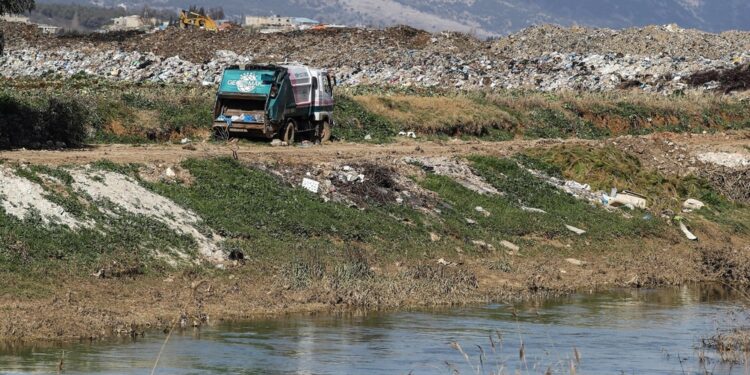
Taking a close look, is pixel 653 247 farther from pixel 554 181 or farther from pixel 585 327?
pixel 585 327

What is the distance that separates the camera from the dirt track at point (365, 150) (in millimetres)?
28312

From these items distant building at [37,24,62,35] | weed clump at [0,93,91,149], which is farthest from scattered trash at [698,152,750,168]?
distant building at [37,24,62,35]

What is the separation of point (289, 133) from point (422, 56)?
38541mm

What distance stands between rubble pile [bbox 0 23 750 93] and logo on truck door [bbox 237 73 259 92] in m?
23.6

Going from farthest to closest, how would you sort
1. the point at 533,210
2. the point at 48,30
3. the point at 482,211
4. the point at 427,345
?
the point at 48,30, the point at 533,210, the point at 482,211, the point at 427,345

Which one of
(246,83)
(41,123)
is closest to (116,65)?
(246,83)

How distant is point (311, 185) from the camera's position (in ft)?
92.9

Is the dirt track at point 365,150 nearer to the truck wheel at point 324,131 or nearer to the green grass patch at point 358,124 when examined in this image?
the truck wheel at point 324,131

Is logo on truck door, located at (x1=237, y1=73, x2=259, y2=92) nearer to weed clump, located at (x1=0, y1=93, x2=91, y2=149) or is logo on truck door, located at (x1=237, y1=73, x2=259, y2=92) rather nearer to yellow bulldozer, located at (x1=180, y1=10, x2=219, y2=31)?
weed clump, located at (x1=0, y1=93, x2=91, y2=149)

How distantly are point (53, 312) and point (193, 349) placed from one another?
2.30 meters

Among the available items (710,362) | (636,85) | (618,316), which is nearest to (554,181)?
(618,316)

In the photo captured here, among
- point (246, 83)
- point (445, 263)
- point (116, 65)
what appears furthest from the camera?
point (116, 65)

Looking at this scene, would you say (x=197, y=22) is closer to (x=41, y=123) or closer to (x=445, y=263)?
(x=41, y=123)

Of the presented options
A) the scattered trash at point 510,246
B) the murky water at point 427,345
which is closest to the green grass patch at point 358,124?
the scattered trash at point 510,246
